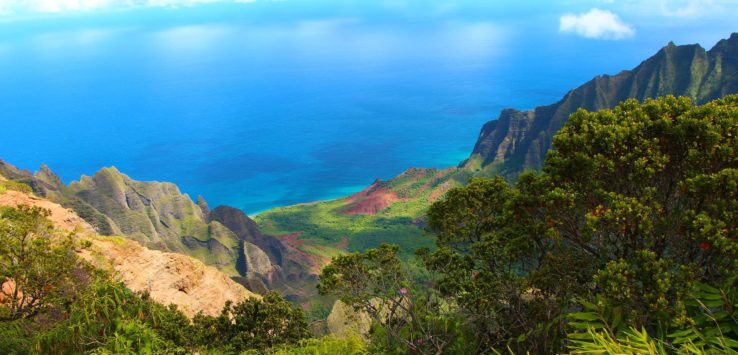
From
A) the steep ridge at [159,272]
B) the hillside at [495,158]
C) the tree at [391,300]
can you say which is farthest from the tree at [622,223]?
the hillside at [495,158]

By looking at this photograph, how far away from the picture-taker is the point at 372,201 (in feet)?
482

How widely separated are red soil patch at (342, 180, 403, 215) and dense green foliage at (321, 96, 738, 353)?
123622mm

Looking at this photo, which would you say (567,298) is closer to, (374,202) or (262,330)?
(262,330)

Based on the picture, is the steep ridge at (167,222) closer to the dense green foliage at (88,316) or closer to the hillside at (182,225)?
the hillside at (182,225)

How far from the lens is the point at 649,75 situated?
14075 centimetres

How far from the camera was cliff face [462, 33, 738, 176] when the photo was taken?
126m

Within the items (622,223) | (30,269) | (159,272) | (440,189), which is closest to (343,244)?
(440,189)

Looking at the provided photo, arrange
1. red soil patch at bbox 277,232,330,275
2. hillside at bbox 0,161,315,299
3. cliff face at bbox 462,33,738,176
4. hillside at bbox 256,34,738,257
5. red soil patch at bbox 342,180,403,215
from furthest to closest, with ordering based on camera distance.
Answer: red soil patch at bbox 342,180,403,215, cliff face at bbox 462,33,738,176, hillside at bbox 256,34,738,257, red soil patch at bbox 277,232,330,275, hillside at bbox 0,161,315,299

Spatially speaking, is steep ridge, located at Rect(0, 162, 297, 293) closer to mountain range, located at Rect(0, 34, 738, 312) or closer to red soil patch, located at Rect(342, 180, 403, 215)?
mountain range, located at Rect(0, 34, 738, 312)

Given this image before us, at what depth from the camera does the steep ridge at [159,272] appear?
31.2m

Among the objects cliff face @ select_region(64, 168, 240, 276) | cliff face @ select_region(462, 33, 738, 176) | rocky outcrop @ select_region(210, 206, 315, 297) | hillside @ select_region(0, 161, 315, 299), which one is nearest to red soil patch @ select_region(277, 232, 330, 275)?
rocky outcrop @ select_region(210, 206, 315, 297)

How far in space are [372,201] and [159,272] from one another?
115 metres

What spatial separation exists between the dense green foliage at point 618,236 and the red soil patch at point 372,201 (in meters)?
124

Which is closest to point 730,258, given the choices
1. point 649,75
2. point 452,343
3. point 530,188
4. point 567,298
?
point 567,298
